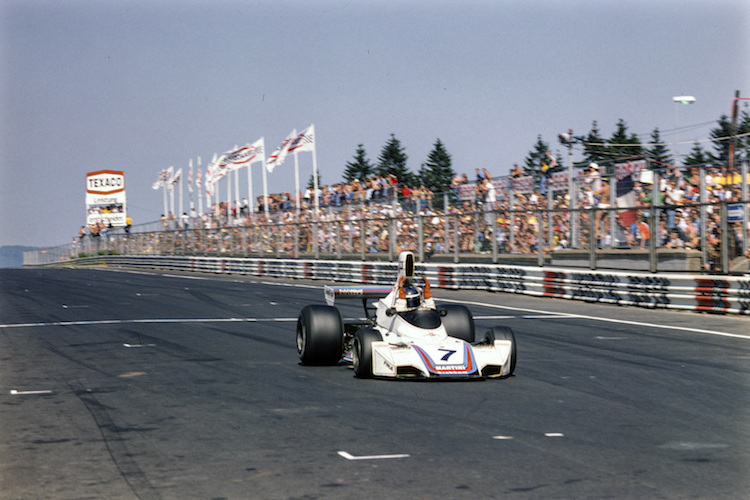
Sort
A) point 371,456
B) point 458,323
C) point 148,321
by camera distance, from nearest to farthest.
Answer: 1. point 371,456
2. point 458,323
3. point 148,321

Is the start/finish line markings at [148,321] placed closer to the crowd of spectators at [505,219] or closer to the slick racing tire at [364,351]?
the slick racing tire at [364,351]

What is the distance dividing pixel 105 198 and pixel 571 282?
246ft

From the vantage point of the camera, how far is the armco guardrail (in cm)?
1834

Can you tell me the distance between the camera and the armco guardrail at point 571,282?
18.3 metres

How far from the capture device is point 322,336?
10828 millimetres

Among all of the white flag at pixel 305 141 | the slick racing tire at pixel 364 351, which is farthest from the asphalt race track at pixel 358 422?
the white flag at pixel 305 141

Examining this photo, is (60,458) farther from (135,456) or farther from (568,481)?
(568,481)

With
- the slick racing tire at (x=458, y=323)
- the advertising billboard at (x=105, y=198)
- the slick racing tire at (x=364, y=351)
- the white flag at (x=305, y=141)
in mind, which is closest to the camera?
the slick racing tire at (x=364, y=351)

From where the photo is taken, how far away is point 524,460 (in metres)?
6.28

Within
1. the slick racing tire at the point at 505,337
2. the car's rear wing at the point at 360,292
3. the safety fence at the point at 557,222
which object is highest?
the safety fence at the point at 557,222

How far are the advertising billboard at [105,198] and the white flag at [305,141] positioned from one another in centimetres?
4577

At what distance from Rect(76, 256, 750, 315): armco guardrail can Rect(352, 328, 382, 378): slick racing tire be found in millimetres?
10231

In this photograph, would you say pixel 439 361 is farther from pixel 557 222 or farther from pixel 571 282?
pixel 557 222

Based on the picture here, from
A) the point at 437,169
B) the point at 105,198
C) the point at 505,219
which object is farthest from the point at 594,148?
the point at 505,219
